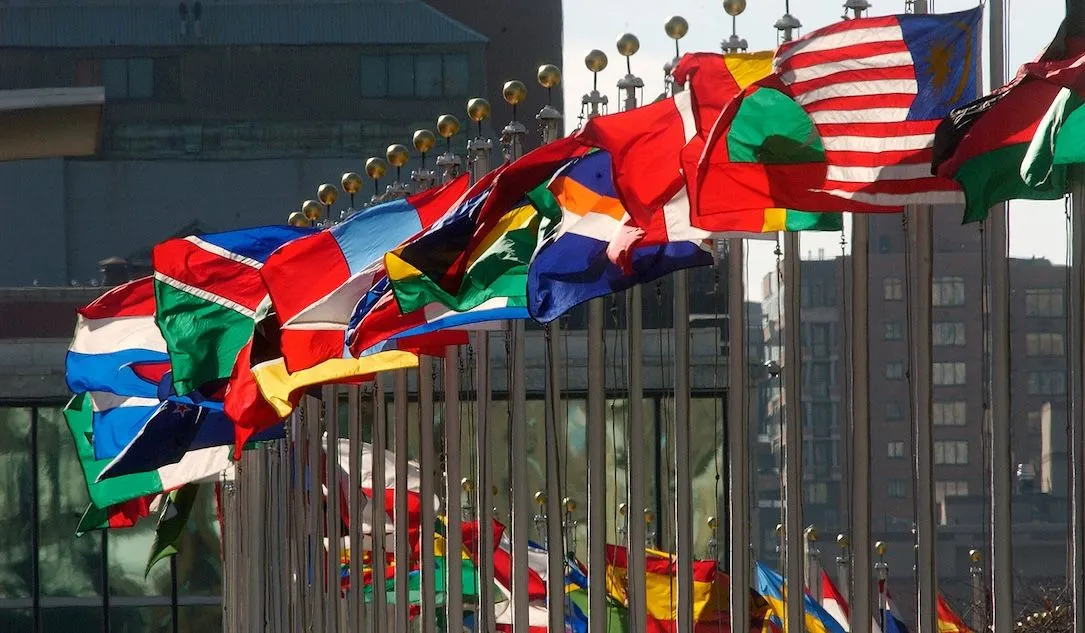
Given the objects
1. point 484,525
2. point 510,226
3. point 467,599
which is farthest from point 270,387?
point 467,599

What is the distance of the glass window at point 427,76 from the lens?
84.7 meters

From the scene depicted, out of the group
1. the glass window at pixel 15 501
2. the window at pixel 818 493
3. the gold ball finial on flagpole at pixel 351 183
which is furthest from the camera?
the window at pixel 818 493

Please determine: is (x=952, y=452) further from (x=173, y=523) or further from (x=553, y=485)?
(x=553, y=485)

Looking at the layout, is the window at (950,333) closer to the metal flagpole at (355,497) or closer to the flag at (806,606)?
the flag at (806,606)

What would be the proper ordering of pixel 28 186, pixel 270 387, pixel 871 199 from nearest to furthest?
pixel 871 199
pixel 270 387
pixel 28 186

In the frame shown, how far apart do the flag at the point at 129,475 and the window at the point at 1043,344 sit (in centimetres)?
13261

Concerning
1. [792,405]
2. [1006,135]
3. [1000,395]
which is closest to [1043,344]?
[792,405]

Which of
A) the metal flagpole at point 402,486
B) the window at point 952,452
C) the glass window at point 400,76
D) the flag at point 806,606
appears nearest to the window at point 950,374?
the window at point 952,452

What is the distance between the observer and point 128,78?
85562mm

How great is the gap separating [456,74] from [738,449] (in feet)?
228

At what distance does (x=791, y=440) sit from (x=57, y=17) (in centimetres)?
7196

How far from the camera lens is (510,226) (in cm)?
1723

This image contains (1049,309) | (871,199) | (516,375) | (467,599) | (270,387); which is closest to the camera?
(871,199)

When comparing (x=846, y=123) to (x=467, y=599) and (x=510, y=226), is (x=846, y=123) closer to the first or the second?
(x=510, y=226)
